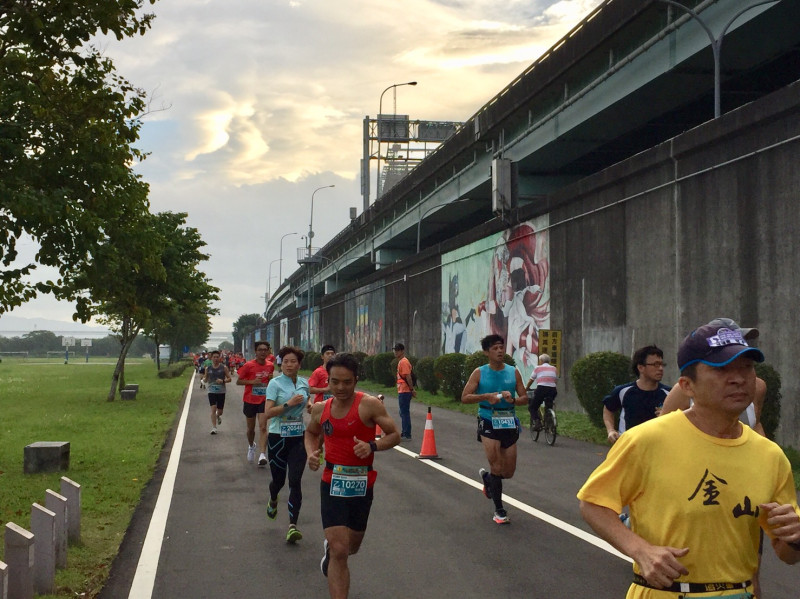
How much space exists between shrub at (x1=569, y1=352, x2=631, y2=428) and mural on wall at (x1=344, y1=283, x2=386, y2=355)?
3688 cm

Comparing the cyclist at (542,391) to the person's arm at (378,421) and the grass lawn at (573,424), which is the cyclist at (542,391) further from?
the person's arm at (378,421)

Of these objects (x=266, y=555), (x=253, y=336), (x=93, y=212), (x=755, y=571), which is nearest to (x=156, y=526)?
(x=266, y=555)

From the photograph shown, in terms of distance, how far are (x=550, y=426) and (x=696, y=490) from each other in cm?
1648

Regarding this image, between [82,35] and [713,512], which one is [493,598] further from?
[82,35]

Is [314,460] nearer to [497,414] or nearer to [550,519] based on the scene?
[497,414]

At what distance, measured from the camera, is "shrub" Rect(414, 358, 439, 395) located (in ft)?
127

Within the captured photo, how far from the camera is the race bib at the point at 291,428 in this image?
33.3 feet

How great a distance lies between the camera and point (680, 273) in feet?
70.5

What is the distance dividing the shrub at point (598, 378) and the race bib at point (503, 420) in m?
10.4

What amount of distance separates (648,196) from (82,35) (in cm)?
1568

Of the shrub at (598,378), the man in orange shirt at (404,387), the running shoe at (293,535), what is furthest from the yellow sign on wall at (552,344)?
the running shoe at (293,535)

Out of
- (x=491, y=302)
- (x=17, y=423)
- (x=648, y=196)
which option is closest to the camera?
(x=648, y=196)

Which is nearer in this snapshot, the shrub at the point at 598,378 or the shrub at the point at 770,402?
the shrub at the point at 770,402

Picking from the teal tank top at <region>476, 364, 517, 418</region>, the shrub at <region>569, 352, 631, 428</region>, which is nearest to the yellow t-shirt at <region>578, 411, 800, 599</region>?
the teal tank top at <region>476, 364, 517, 418</region>
